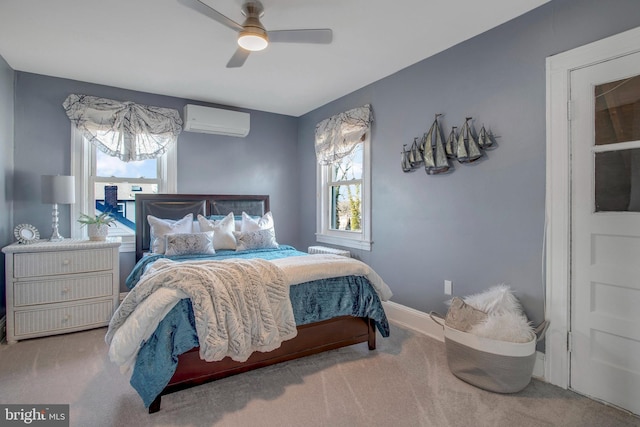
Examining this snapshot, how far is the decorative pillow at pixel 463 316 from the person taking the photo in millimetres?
2324

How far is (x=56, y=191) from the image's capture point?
10.4 ft

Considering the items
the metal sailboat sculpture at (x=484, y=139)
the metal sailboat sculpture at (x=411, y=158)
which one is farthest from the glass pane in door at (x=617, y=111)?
the metal sailboat sculpture at (x=411, y=158)

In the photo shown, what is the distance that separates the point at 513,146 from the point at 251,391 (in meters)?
2.46

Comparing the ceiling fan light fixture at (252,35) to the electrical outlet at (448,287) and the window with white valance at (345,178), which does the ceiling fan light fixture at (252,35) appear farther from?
the electrical outlet at (448,287)

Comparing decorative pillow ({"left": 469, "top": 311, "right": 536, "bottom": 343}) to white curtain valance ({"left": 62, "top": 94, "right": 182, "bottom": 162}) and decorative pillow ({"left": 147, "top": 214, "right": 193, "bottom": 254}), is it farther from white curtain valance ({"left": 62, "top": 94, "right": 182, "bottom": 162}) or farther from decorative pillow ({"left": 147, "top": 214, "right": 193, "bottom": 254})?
white curtain valance ({"left": 62, "top": 94, "right": 182, "bottom": 162})

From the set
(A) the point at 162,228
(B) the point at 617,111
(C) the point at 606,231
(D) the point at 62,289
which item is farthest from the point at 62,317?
(B) the point at 617,111

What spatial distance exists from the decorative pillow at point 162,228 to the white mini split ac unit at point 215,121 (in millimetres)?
1188

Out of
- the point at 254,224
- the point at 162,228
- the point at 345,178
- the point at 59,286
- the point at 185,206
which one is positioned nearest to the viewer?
the point at 59,286

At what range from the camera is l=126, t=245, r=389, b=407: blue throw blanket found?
1.85 meters

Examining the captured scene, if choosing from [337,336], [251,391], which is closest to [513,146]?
[337,336]

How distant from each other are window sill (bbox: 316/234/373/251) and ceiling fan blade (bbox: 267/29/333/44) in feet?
7.09

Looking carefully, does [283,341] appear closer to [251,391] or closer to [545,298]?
[251,391]

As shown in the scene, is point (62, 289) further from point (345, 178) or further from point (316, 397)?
point (345, 178)

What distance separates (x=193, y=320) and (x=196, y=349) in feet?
0.67
